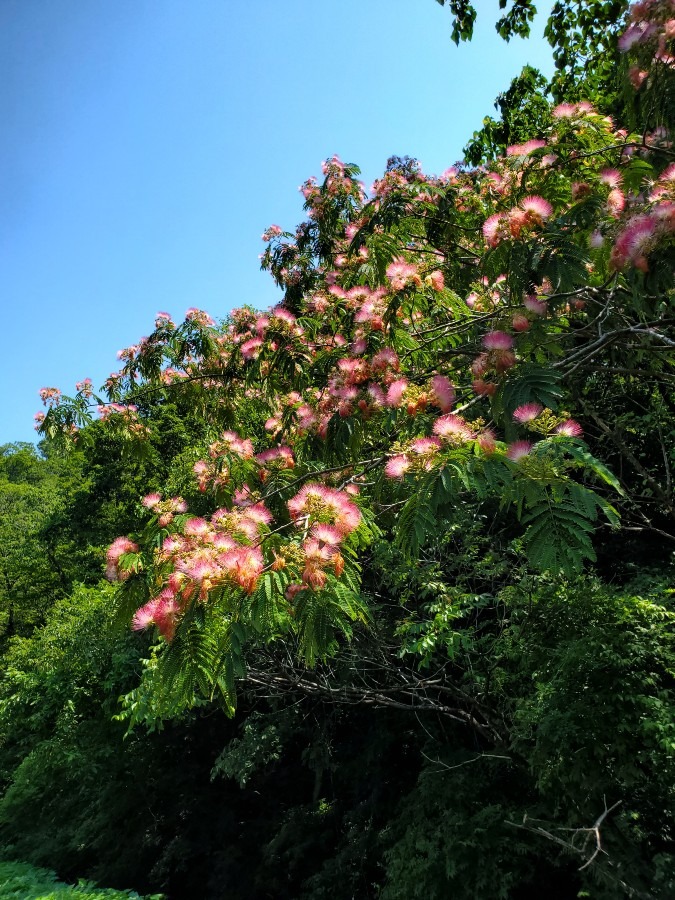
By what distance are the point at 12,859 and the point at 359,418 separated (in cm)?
1049

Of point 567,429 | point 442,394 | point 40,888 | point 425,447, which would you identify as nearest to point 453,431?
point 425,447

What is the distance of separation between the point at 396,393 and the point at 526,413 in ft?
2.56

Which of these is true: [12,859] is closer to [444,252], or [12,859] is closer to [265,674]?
[265,674]

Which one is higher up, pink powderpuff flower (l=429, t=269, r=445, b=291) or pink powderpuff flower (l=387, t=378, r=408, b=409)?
pink powderpuff flower (l=429, t=269, r=445, b=291)

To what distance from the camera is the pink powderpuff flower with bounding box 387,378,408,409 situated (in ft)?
8.71

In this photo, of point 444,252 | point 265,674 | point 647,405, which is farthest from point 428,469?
point 647,405

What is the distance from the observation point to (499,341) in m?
2.36

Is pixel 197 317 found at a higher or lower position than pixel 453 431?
higher

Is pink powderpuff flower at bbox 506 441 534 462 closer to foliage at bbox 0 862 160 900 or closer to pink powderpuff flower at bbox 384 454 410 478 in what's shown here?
pink powderpuff flower at bbox 384 454 410 478

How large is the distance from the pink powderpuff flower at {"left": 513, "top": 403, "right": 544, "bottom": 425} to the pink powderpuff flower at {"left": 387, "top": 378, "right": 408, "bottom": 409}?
699 millimetres

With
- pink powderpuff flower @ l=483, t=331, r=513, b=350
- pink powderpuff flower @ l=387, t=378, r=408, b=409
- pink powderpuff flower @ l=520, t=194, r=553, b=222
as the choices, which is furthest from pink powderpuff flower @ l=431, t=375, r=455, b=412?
pink powderpuff flower @ l=520, t=194, r=553, b=222

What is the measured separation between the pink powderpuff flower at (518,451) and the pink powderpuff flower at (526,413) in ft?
0.33

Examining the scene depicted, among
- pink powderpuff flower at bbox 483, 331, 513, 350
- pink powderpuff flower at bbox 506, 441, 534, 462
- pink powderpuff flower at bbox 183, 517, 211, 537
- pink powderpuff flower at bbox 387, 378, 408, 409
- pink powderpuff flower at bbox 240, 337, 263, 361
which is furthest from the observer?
pink powderpuff flower at bbox 240, 337, 263, 361

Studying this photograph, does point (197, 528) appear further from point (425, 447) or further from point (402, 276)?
point (402, 276)
